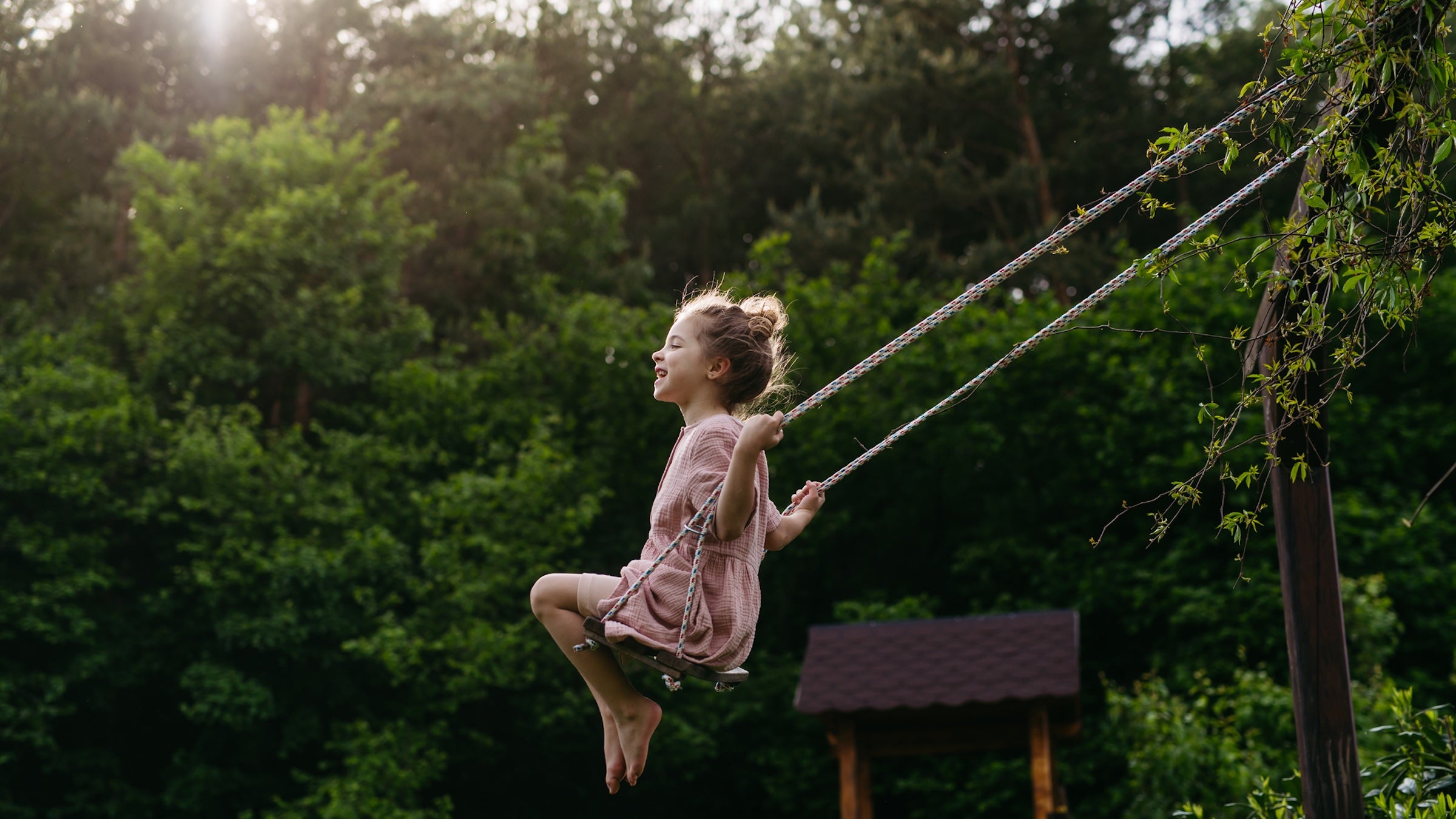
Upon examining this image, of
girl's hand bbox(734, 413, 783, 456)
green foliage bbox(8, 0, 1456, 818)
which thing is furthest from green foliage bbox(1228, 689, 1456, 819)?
green foliage bbox(8, 0, 1456, 818)

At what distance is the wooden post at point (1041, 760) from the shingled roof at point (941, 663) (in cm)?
29

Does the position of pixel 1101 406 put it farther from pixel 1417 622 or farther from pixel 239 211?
pixel 239 211

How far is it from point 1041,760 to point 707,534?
267 inches

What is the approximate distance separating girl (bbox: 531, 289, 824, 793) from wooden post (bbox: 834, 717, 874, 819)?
6.08 meters

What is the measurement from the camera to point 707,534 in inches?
105

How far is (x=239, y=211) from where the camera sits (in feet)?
48.1

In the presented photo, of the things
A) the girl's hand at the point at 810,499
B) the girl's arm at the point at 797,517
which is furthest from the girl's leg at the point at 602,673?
the girl's hand at the point at 810,499

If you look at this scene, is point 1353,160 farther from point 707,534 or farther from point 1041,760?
point 1041,760

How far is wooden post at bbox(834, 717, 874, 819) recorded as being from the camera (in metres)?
8.71

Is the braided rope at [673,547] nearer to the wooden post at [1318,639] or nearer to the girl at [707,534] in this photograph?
the girl at [707,534]

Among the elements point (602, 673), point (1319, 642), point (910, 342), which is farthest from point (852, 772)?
point (910, 342)

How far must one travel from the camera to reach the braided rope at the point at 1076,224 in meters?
2.51

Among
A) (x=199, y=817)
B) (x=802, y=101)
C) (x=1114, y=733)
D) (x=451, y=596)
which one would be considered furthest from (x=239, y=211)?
(x=1114, y=733)

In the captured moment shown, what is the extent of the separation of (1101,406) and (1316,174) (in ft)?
37.4
